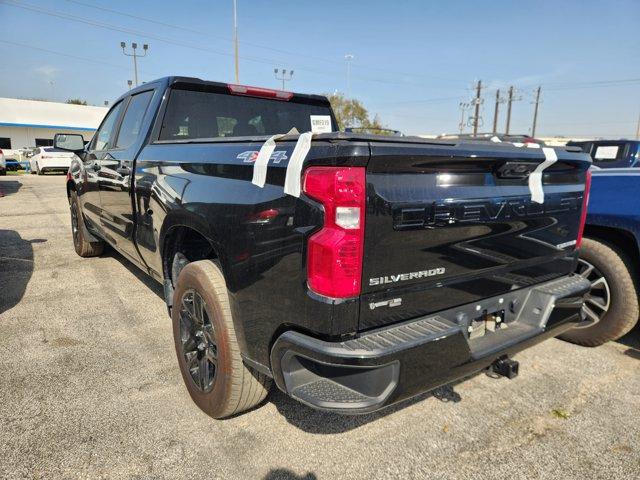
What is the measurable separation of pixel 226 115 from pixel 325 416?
2484 millimetres

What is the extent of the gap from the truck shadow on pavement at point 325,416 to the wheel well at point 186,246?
1.01 meters

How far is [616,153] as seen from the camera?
8570 mm

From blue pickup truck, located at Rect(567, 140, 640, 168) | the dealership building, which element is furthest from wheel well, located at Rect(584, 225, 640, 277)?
the dealership building

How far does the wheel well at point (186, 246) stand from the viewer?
274 centimetres

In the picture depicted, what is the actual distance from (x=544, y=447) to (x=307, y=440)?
128 centimetres

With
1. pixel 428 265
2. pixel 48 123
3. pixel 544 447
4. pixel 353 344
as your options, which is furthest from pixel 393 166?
pixel 48 123

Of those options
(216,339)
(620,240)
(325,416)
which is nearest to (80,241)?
(216,339)

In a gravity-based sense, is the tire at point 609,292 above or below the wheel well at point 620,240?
below

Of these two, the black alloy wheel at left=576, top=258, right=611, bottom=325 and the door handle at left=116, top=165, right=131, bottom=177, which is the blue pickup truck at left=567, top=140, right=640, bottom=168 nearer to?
the black alloy wheel at left=576, top=258, right=611, bottom=325

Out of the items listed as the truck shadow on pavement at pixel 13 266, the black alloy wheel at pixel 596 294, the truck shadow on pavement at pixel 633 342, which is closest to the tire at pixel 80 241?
the truck shadow on pavement at pixel 13 266

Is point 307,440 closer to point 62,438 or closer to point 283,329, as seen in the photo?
point 283,329

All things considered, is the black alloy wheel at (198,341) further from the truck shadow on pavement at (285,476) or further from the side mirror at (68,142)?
the side mirror at (68,142)

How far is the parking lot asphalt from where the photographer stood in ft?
7.14

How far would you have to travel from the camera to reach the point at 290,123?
3.91 metres
